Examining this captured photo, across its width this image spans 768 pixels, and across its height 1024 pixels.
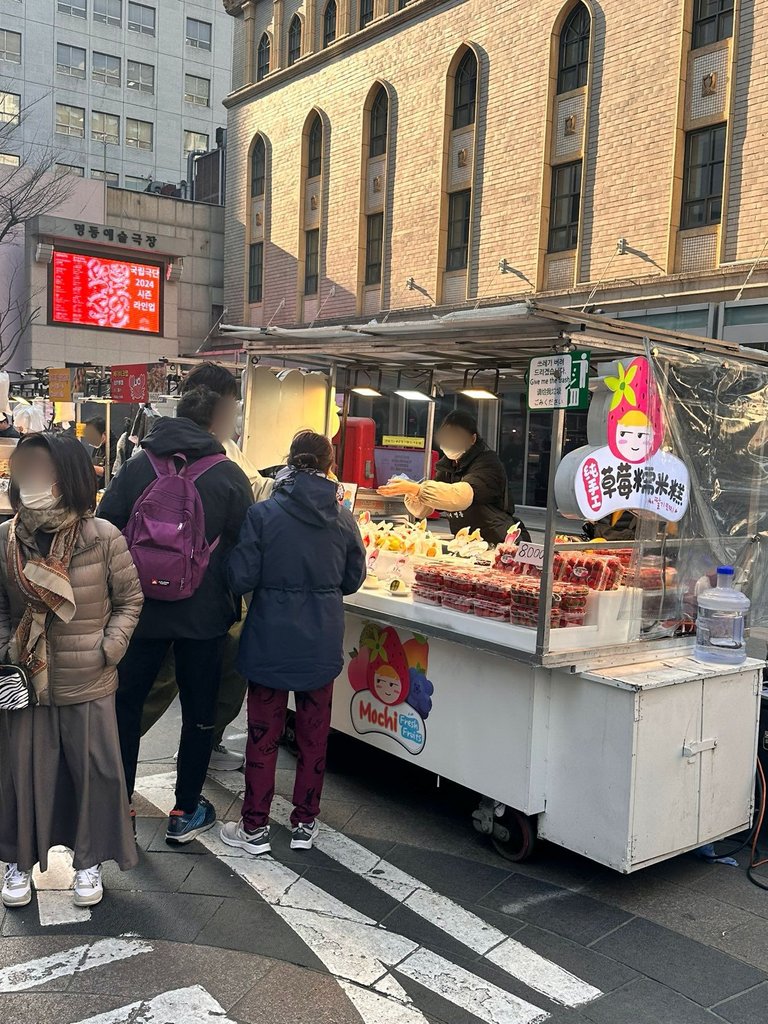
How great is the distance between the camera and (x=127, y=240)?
26453 millimetres

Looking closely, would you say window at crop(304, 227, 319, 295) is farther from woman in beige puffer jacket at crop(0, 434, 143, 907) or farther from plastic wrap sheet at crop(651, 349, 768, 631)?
woman in beige puffer jacket at crop(0, 434, 143, 907)

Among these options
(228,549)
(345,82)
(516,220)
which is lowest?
(228,549)

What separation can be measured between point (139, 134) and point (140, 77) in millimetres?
2780

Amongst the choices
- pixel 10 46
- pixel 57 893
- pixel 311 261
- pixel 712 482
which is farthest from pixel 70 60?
pixel 57 893

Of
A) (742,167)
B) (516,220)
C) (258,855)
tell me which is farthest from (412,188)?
(258,855)

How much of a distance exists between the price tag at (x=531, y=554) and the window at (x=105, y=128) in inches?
1858

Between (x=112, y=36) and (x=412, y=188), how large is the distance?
32797mm

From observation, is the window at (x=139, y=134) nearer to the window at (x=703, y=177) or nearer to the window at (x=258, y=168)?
the window at (x=258, y=168)

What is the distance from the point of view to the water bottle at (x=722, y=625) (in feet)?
14.4

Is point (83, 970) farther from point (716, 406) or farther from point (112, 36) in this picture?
point (112, 36)

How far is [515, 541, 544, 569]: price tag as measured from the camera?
4625 mm

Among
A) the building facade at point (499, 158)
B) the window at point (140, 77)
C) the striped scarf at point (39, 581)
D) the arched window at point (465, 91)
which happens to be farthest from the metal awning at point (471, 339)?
the window at point (140, 77)

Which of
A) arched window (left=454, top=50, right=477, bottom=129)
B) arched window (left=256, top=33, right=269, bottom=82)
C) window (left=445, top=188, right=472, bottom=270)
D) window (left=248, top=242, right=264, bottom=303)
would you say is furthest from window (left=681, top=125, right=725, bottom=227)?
arched window (left=256, top=33, right=269, bottom=82)

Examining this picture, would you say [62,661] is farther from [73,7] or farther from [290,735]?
[73,7]
